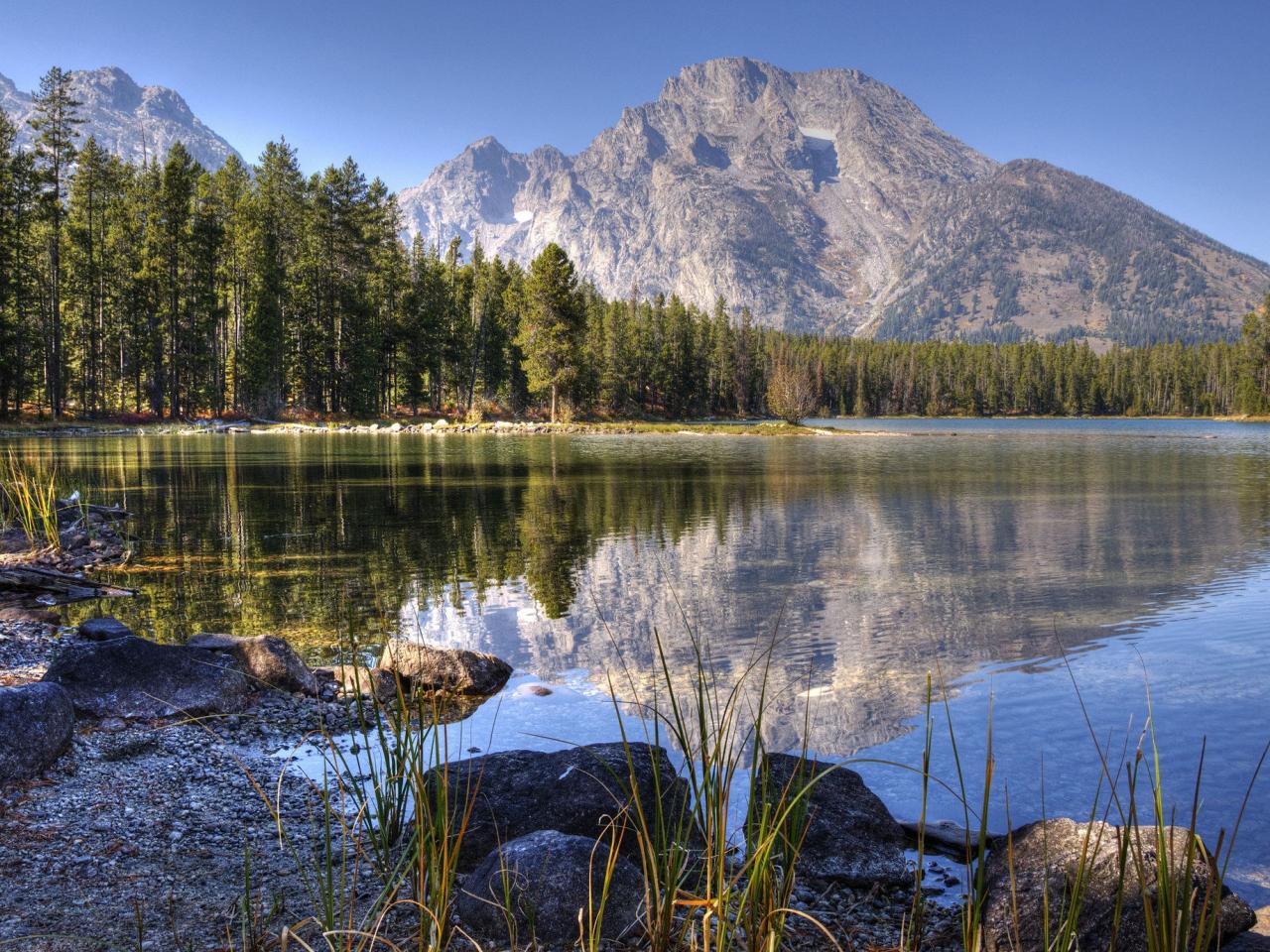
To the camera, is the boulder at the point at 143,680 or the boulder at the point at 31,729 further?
the boulder at the point at 143,680

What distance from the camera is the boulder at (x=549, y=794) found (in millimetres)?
4406

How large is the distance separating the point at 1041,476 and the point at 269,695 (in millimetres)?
28807

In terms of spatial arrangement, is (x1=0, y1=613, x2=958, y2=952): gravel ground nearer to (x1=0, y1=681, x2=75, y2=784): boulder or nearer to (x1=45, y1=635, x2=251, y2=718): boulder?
(x1=0, y1=681, x2=75, y2=784): boulder

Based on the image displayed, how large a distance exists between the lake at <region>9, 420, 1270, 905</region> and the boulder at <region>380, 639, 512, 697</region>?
0.63m

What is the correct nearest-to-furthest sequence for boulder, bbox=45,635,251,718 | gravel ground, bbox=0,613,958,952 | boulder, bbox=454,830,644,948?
gravel ground, bbox=0,613,958,952
boulder, bbox=454,830,644,948
boulder, bbox=45,635,251,718

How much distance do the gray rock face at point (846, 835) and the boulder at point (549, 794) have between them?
0.69 m

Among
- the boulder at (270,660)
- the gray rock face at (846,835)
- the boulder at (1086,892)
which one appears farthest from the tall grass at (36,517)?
the boulder at (1086,892)

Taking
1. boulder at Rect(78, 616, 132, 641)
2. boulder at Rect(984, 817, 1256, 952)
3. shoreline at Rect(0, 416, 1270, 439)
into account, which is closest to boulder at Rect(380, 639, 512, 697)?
boulder at Rect(78, 616, 132, 641)

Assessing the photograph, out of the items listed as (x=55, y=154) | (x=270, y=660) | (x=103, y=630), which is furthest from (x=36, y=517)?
(x=55, y=154)

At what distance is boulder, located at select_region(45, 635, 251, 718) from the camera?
6.09m

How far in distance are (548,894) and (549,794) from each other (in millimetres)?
1148

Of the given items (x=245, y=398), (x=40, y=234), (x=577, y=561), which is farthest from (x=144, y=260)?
(x=577, y=561)

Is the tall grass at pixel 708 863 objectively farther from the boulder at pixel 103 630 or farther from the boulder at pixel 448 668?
the boulder at pixel 103 630

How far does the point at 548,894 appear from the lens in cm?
345
